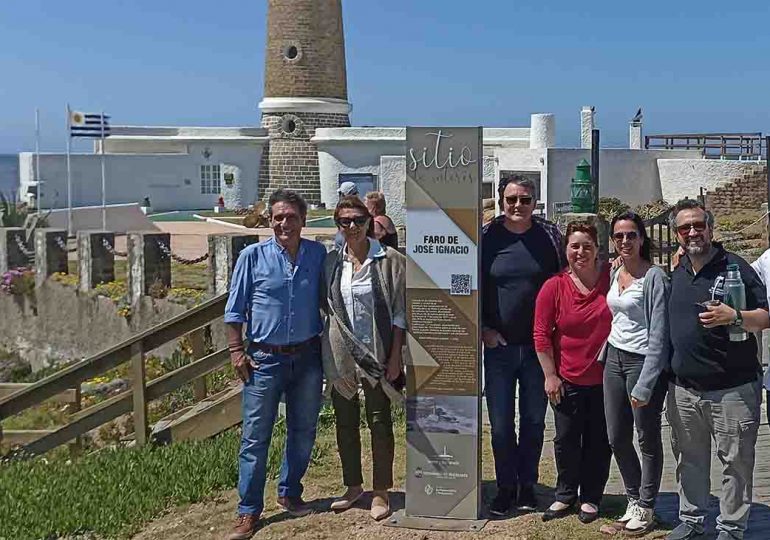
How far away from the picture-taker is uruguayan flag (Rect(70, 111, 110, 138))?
81.9ft

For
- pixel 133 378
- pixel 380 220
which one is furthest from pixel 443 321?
pixel 133 378

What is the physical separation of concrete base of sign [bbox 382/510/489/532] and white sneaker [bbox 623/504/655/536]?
0.75 meters

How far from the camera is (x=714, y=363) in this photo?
442 centimetres

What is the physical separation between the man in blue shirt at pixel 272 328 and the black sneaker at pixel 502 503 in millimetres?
1144

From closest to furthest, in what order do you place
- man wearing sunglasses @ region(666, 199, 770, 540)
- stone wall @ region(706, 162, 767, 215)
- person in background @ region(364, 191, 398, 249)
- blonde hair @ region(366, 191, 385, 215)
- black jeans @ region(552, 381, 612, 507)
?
man wearing sunglasses @ region(666, 199, 770, 540), black jeans @ region(552, 381, 612, 507), person in background @ region(364, 191, 398, 249), blonde hair @ region(366, 191, 385, 215), stone wall @ region(706, 162, 767, 215)

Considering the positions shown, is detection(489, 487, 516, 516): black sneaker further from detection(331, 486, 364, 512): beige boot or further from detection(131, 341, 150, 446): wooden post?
detection(131, 341, 150, 446): wooden post

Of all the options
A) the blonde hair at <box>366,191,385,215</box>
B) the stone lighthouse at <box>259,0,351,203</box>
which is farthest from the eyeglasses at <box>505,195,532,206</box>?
the stone lighthouse at <box>259,0,351,203</box>

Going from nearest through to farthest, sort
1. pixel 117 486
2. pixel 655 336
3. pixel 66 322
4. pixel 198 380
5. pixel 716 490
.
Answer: pixel 655 336 → pixel 716 490 → pixel 117 486 → pixel 198 380 → pixel 66 322

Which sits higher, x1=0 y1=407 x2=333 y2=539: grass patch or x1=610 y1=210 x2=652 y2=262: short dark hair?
x1=610 y1=210 x2=652 y2=262: short dark hair

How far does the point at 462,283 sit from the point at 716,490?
1.97 meters

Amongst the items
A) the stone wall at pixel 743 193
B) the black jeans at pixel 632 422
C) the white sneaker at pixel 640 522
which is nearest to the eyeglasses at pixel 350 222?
the black jeans at pixel 632 422

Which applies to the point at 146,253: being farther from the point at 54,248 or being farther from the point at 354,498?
the point at 354,498

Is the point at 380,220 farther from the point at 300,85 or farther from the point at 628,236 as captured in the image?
the point at 300,85

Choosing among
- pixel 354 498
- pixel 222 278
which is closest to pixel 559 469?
pixel 354 498
